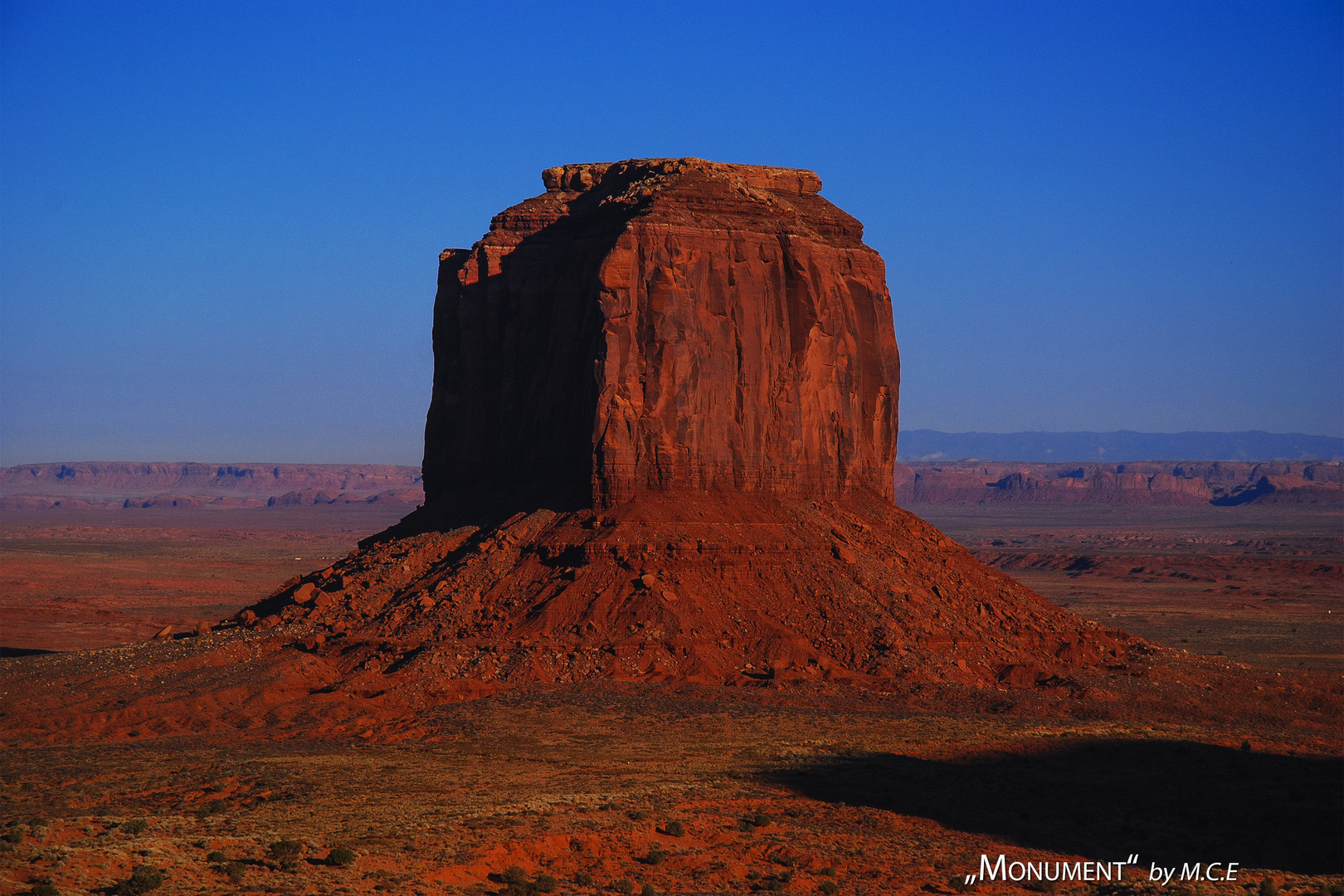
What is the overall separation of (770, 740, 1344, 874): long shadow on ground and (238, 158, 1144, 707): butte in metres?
8.01

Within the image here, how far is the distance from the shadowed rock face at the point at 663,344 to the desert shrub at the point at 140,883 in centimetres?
2577

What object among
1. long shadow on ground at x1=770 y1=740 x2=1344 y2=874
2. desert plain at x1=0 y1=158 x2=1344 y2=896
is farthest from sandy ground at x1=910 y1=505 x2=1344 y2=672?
long shadow on ground at x1=770 y1=740 x2=1344 y2=874

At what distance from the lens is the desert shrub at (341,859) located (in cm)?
2405

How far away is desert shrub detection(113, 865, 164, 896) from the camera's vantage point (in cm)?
2130

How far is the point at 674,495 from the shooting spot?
155ft

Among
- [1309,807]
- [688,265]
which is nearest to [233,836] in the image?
[1309,807]

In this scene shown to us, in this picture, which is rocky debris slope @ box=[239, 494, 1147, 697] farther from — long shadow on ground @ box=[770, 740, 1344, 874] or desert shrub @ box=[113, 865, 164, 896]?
desert shrub @ box=[113, 865, 164, 896]

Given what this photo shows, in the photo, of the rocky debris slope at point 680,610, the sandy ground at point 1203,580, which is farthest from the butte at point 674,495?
the sandy ground at point 1203,580

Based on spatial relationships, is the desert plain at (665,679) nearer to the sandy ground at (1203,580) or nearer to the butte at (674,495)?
the butte at (674,495)

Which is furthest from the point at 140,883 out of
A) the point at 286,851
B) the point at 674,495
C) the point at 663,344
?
the point at 663,344

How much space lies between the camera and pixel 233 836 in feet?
82.5

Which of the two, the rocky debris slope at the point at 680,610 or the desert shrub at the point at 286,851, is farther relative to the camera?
the rocky debris slope at the point at 680,610

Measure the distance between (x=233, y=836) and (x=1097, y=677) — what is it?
29709 mm

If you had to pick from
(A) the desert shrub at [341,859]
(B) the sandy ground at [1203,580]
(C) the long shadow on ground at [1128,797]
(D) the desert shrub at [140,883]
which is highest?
(D) the desert shrub at [140,883]
